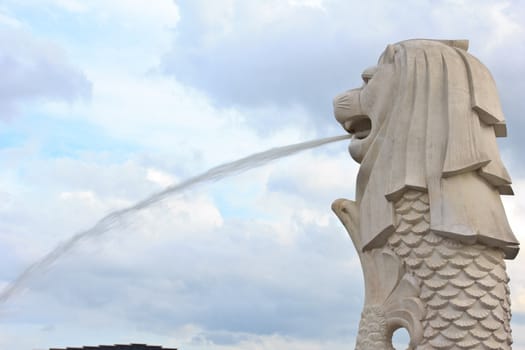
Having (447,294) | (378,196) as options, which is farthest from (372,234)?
(447,294)

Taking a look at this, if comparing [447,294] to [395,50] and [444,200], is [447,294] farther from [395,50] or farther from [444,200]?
[395,50]

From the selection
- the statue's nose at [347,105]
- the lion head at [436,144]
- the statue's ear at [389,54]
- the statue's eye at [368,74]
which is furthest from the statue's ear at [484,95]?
the statue's nose at [347,105]

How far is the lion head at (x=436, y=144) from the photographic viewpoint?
9.64 metres

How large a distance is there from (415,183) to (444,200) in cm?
39

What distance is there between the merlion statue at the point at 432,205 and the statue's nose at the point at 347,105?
0.21 meters

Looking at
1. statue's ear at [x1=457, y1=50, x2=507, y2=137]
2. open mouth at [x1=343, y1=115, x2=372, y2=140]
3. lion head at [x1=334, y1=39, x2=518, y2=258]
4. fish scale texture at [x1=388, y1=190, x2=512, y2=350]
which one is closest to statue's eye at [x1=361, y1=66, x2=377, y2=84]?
lion head at [x1=334, y1=39, x2=518, y2=258]

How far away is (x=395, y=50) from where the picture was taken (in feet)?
35.2

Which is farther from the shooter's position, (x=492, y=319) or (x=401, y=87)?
(x=401, y=87)

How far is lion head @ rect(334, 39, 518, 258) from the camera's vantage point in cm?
964

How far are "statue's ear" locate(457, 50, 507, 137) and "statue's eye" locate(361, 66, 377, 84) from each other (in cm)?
110

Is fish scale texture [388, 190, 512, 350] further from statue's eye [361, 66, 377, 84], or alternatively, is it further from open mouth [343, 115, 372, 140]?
statue's eye [361, 66, 377, 84]

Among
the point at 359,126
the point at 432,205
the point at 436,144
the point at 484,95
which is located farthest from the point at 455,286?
the point at 359,126

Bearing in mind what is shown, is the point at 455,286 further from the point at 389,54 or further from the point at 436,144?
the point at 389,54

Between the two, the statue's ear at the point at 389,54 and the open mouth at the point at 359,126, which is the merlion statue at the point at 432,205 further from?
the open mouth at the point at 359,126
